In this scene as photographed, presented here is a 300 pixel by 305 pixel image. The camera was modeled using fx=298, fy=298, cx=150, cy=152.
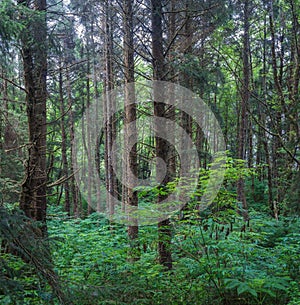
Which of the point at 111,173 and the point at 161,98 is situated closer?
the point at 161,98

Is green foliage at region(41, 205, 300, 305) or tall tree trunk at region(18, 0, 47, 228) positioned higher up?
tall tree trunk at region(18, 0, 47, 228)

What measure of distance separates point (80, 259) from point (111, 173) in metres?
5.95

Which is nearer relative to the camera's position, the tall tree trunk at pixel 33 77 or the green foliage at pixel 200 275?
the green foliage at pixel 200 275

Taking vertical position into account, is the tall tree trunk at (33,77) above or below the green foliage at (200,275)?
above

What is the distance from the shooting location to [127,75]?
26.7ft

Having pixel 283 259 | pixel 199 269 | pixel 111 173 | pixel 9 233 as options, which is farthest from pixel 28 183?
pixel 111 173

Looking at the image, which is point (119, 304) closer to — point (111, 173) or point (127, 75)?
point (127, 75)

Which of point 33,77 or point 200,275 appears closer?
point 33,77

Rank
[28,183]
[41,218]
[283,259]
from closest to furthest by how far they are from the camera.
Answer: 1. [28,183]
2. [41,218]
3. [283,259]

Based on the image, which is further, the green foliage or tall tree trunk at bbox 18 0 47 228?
tall tree trunk at bbox 18 0 47 228

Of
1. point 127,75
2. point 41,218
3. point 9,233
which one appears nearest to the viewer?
point 9,233

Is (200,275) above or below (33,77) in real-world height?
below

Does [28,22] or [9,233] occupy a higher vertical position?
[28,22]

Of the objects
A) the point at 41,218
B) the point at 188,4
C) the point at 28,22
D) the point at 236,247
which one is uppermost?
the point at 188,4
